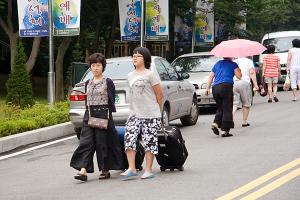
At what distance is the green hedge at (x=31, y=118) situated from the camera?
1371 cm

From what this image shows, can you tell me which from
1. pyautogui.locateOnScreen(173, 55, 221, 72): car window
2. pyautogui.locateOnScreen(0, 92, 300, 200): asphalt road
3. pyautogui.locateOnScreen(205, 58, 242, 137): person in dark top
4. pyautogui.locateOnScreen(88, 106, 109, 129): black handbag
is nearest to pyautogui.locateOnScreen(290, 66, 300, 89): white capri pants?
pyautogui.locateOnScreen(173, 55, 221, 72): car window

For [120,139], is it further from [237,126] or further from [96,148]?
[237,126]

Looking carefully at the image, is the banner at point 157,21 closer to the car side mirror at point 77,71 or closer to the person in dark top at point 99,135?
the car side mirror at point 77,71

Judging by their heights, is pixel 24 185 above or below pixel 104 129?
below

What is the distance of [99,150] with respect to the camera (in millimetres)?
9203

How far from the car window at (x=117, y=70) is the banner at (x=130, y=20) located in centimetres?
1118

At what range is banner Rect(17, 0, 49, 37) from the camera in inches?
714

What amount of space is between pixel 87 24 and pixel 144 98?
23079 millimetres

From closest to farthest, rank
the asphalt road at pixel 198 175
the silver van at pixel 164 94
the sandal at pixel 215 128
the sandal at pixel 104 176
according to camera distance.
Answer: the asphalt road at pixel 198 175
the sandal at pixel 104 176
the silver van at pixel 164 94
the sandal at pixel 215 128

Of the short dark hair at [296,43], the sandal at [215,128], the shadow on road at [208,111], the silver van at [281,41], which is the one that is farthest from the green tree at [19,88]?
the silver van at [281,41]

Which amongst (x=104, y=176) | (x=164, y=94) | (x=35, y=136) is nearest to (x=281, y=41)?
(x=164, y=94)

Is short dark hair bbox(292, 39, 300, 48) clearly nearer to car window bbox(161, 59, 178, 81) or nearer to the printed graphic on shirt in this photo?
car window bbox(161, 59, 178, 81)

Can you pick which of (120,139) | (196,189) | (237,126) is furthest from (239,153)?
(237,126)

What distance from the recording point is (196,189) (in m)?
8.21
